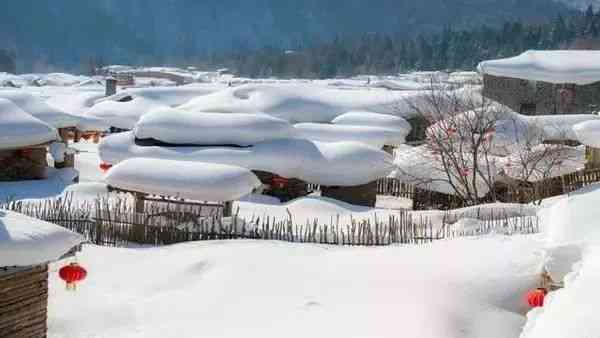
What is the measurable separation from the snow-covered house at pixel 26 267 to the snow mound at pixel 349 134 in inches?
717

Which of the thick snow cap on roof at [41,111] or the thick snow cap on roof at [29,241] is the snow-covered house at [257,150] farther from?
the thick snow cap on roof at [29,241]

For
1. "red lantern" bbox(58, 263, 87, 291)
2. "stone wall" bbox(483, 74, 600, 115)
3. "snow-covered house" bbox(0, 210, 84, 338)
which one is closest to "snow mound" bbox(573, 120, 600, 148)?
"red lantern" bbox(58, 263, 87, 291)

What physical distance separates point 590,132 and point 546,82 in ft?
52.2

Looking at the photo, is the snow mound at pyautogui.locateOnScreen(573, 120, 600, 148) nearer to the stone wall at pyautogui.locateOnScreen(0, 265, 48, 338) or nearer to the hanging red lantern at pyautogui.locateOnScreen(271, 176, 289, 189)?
the hanging red lantern at pyautogui.locateOnScreen(271, 176, 289, 189)

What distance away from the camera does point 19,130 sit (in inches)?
880

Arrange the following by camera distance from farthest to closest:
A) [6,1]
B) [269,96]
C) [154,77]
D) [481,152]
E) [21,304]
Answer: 1. [6,1]
2. [154,77]
3. [269,96]
4. [481,152]
5. [21,304]

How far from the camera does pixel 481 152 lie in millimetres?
23703

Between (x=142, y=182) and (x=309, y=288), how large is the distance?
Result: 704 centimetres

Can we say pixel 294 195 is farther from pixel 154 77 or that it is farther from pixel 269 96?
pixel 154 77

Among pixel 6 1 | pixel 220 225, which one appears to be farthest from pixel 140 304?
pixel 6 1

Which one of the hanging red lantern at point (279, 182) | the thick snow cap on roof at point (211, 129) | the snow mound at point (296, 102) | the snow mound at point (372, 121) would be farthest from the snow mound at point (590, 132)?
the snow mound at point (296, 102)

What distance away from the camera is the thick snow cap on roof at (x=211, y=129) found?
2298cm

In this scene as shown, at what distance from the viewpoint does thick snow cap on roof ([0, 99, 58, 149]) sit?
2209 cm

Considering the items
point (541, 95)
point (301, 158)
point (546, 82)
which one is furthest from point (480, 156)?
point (541, 95)
